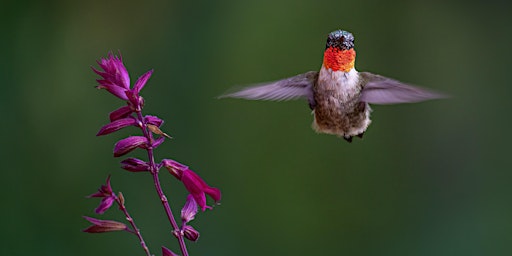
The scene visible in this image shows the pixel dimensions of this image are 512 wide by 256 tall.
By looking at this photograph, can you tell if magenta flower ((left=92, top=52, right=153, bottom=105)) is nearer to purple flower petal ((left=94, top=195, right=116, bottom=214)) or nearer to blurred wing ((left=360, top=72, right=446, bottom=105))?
purple flower petal ((left=94, top=195, right=116, bottom=214))

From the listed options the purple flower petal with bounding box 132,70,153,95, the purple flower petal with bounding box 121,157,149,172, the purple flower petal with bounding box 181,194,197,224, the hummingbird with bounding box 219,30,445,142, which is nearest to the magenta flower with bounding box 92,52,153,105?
the purple flower petal with bounding box 132,70,153,95

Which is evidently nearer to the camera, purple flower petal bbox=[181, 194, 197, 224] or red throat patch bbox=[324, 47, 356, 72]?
purple flower petal bbox=[181, 194, 197, 224]

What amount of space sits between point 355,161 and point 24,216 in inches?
68.4

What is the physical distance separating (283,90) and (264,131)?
170 cm

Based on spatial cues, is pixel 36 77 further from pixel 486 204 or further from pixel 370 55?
pixel 486 204

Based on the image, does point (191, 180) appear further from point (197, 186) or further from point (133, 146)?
point (133, 146)

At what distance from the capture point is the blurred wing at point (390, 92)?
183 centimetres

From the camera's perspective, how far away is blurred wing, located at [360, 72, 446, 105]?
1833 millimetres

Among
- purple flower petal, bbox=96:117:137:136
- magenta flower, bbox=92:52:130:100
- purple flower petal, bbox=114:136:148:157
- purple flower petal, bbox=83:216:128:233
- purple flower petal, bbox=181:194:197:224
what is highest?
magenta flower, bbox=92:52:130:100

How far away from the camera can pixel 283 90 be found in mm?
2094

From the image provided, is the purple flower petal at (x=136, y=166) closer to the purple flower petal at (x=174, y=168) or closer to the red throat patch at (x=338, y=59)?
the purple flower petal at (x=174, y=168)

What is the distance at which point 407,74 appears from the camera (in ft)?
12.6

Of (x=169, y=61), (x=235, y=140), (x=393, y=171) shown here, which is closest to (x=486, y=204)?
(x=393, y=171)

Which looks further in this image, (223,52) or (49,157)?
(223,52)
